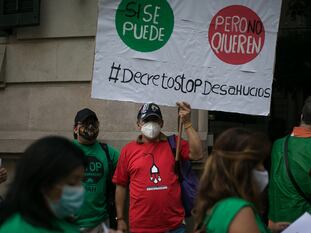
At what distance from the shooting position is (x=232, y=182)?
2.51m

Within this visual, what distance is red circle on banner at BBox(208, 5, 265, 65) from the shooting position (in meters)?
4.92

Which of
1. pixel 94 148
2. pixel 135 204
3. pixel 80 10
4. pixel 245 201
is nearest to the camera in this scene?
pixel 245 201

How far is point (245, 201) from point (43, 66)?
4554mm

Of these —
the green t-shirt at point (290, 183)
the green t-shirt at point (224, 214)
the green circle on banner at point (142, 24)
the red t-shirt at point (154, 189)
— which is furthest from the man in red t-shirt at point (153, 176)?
the green t-shirt at point (224, 214)

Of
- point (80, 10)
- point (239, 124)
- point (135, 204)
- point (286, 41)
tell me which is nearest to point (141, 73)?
point (135, 204)

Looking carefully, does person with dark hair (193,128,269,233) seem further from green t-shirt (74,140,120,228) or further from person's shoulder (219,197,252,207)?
green t-shirt (74,140,120,228)

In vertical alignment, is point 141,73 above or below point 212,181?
above

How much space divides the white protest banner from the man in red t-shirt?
0.79ft

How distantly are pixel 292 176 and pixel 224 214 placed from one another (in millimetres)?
1791

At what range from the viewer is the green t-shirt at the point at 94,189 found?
4832 mm

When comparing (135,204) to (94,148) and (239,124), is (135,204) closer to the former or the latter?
(94,148)

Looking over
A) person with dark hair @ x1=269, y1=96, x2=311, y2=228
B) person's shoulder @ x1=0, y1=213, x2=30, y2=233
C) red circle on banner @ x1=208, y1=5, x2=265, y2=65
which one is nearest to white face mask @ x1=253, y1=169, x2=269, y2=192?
person's shoulder @ x1=0, y1=213, x2=30, y2=233

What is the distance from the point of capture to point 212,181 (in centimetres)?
257

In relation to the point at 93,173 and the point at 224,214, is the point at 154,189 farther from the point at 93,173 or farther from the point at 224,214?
the point at 224,214
